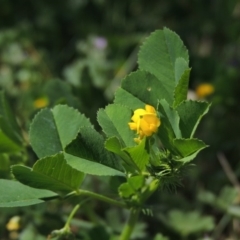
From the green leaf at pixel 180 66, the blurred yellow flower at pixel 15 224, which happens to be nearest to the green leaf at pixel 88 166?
the green leaf at pixel 180 66

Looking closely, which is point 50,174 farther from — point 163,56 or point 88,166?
point 163,56

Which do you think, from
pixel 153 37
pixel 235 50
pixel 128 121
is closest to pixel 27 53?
pixel 235 50

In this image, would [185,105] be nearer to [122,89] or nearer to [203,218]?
[122,89]

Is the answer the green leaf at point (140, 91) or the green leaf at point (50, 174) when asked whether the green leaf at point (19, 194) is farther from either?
the green leaf at point (140, 91)

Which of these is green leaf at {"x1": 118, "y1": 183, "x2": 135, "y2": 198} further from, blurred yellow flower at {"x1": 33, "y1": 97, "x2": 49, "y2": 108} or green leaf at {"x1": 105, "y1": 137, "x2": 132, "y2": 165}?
blurred yellow flower at {"x1": 33, "y1": 97, "x2": 49, "y2": 108}

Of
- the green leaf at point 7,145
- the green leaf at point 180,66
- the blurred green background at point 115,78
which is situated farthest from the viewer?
the blurred green background at point 115,78

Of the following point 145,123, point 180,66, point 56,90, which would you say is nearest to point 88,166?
point 145,123
